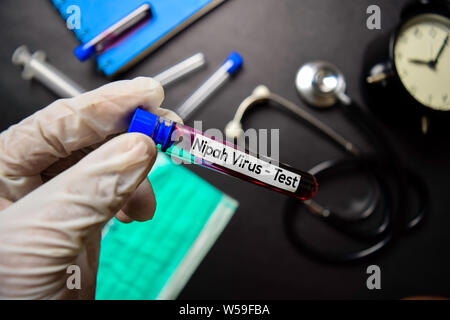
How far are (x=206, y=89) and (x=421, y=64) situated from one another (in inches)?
23.7

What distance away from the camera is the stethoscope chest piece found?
81 centimetres

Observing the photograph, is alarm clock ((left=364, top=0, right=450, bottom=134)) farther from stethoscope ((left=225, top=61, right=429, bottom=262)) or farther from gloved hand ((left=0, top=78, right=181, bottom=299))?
gloved hand ((left=0, top=78, right=181, bottom=299))

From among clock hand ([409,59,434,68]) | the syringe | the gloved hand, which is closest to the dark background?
the syringe

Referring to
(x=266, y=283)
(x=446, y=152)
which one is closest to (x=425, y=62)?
(x=446, y=152)

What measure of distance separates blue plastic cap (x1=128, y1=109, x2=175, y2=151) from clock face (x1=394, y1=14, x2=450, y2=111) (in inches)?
26.2

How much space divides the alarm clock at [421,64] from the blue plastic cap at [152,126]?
2.04 ft

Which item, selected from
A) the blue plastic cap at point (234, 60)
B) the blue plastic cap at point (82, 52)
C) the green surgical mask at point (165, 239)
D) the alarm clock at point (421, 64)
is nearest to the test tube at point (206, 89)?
the blue plastic cap at point (234, 60)

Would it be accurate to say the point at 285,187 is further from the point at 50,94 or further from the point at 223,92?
the point at 50,94

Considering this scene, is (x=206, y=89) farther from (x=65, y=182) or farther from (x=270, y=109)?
(x=65, y=182)

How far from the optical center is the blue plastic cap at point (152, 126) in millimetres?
474

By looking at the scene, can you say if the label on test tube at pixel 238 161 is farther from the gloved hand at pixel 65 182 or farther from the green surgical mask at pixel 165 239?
the green surgical mask at pixel 165 239

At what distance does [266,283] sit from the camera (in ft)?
2.75

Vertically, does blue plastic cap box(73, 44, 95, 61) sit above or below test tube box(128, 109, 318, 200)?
above
